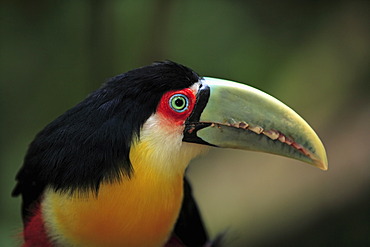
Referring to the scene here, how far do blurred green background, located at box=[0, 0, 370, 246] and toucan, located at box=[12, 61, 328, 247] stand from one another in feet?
6.41

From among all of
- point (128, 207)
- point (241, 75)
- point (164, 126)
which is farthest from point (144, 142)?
point (241, 75)

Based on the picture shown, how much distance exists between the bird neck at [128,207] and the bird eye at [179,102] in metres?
0.16

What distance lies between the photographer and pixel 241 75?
4.41 meters

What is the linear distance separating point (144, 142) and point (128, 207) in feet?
0.74

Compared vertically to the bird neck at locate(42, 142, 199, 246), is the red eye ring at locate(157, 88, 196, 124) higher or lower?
higher

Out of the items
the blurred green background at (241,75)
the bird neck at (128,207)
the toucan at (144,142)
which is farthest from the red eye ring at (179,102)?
the blurred green background at (241,75)

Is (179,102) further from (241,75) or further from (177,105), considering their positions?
(241,75)

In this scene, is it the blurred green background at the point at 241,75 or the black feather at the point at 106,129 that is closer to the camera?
the black feather at the point at 106,129

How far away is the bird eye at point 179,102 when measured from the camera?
1.94m

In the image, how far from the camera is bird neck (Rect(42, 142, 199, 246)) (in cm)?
190

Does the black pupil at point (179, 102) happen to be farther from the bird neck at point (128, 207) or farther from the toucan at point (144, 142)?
the bird neck at point (128, 207)

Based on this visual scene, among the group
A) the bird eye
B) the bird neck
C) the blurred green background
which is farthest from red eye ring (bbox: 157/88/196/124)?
the blurred green background

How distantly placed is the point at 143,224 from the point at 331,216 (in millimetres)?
2301

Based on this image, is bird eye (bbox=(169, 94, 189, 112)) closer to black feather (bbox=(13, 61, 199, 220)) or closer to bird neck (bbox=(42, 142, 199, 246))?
black feather (bbox=(13, 61, 199, 220))
